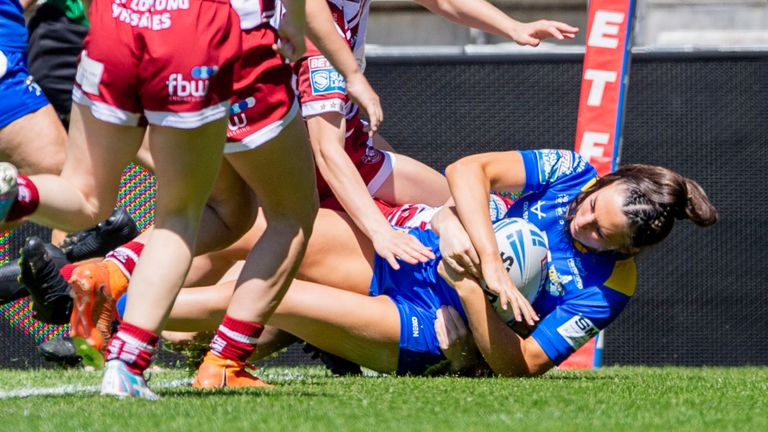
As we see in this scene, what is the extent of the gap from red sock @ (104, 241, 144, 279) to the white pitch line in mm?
391

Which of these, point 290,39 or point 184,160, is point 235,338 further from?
point 290,39

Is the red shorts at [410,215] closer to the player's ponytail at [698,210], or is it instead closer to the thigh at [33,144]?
the player's ponytail at [698,210]

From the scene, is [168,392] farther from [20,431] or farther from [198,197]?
[20,431]

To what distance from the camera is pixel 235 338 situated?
12.1 ft

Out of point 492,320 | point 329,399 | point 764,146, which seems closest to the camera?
point 329,399

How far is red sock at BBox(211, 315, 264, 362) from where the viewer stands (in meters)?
3.69

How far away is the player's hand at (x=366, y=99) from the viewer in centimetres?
348

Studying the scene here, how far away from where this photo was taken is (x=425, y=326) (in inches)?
174

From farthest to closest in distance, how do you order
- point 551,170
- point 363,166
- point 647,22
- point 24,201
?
Result: point 647,22 < point 363,166 < point 551,170 < point 24,201

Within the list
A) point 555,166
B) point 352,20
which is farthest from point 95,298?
point 555,166

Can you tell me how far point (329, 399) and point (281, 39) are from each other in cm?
98

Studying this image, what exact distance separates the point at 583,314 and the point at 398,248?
2.37 feet

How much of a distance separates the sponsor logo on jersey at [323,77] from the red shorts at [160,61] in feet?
4.98

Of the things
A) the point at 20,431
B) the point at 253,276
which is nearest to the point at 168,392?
the point at 253,276
